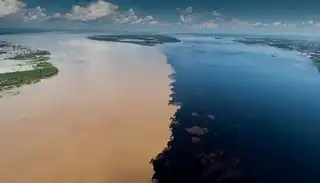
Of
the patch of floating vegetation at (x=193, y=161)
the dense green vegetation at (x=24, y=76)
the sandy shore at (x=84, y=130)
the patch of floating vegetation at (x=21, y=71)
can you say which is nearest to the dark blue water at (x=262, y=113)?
the patch of floating vegetation at (x=193, y=161)

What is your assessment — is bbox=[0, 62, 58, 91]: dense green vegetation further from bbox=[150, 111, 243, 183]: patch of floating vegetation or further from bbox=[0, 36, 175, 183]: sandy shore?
bbox=[150, 111, 243, 183]: patch of floating vegetation

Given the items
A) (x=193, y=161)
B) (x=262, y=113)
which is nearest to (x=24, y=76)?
(x=262, y=113)

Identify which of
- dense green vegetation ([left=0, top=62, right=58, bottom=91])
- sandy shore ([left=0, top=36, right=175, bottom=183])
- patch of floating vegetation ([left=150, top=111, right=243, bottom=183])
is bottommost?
patch of floating vegetation ([left=150, top=111, right=243, bottom=183])

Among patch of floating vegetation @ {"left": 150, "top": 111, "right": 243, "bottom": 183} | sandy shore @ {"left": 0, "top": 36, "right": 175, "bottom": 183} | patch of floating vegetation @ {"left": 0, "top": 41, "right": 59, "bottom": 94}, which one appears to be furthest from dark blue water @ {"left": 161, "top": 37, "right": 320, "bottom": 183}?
patch of floating vegetation @ {"left": 0, "top": 41, "right": 59, "bottom": 94}

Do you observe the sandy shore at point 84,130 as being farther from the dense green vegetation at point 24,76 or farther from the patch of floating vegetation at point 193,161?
the dense green vegetation at point 24,76

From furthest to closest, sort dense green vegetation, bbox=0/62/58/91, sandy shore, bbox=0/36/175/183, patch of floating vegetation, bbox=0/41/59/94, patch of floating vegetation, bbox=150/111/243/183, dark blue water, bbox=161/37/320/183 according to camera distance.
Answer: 1. patch of floating vegetation, bbox=0/41/59/94
2. dense green vegetation, bbox=0/62/58/91
3. dark blue water, bbox=161/37/320/183
4. sandy shore, bbox=0/36/175/183
5. patch of floating vegetation, bbox=150/111/243/183
